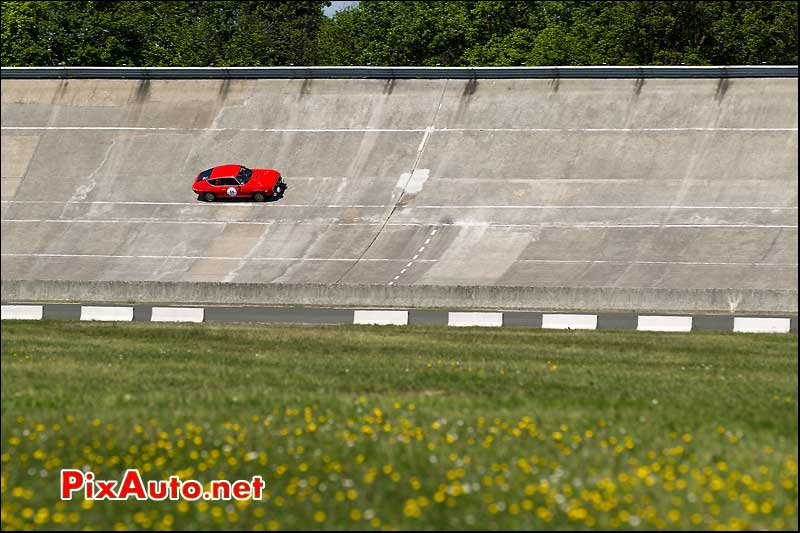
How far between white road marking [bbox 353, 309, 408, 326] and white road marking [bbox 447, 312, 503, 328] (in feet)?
3.61

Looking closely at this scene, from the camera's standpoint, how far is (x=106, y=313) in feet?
84.1

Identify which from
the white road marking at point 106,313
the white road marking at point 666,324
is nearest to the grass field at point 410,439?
the white road marking at point 666,324

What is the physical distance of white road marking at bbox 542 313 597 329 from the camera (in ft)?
78.3

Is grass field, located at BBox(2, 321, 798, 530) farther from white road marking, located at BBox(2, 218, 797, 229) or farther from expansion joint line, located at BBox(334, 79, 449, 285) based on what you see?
white road marking, located at BBox(2, 218, 797, 229)

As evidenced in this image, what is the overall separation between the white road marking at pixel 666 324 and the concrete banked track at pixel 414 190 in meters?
3.62

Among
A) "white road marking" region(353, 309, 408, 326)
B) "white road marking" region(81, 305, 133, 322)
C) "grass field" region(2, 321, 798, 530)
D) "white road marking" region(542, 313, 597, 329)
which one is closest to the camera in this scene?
"grass field" region(2, 321, 798, 530)

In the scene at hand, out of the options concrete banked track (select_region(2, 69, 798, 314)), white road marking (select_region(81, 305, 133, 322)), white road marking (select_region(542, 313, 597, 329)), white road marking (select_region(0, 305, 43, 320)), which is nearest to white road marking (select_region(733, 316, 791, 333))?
white road marking (select_region(542, 313, 597, 329))

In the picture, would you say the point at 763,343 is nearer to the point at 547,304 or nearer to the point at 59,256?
the point at 547,304

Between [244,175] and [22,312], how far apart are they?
15816 mm

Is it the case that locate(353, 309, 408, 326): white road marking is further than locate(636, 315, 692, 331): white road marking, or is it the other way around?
locate(353, 309, 408, 326): white road marking

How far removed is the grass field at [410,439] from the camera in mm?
9445

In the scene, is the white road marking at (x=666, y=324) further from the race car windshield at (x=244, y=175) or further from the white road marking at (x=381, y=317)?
the race car windshield at (x=244, y=175)

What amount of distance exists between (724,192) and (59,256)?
23362mm

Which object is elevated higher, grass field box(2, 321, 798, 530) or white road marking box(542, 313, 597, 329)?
white road marking box(542, 313, 597, 329)
